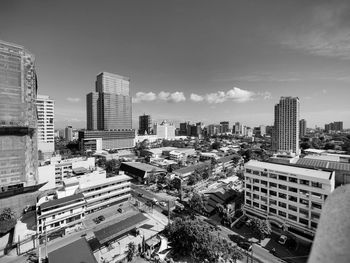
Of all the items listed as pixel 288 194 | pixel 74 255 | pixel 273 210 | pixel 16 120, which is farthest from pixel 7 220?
pixel 288 194

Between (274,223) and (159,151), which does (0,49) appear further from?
(159,151)

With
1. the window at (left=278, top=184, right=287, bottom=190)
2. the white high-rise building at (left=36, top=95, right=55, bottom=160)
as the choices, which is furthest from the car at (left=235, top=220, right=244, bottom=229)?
the white high-rise building at (left=36, top=95, right=55, bottom=160)

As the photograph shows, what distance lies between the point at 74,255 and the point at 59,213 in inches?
447

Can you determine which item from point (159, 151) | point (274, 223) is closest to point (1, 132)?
point (274, 223)

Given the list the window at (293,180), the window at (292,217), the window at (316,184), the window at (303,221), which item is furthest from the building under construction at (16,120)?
the window at (316,184)

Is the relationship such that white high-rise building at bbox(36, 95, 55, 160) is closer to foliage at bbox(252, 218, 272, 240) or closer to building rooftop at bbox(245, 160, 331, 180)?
building rooftop at bbox(245, 160, 331, 180)

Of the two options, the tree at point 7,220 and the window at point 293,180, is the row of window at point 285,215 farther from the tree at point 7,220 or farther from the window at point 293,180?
the tree at point 7,220

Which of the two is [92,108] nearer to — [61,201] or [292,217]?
[61,201]

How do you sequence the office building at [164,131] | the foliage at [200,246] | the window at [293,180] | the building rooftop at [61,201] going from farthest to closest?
the office building at [164,131] < the building rooftop at [61,201] < the window at [293,180] < the foliage at [200,246]

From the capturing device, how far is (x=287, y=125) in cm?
9125

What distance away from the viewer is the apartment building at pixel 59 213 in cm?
2678

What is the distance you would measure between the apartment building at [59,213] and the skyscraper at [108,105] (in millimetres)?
93441

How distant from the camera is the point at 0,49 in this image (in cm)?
3391

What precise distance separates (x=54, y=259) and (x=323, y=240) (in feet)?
83.0
